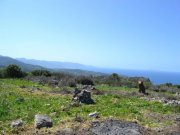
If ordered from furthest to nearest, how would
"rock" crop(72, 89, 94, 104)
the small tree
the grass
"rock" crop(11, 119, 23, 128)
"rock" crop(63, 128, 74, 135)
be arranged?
the small tree → "rock" crop(72, 89, 94, 104) → the grass → "rock" crop(11, 119, 23, 128) → "rock" crop(63, 128, 74, 135)

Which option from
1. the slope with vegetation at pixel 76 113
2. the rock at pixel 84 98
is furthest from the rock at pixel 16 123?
the rock at pixel 84 98

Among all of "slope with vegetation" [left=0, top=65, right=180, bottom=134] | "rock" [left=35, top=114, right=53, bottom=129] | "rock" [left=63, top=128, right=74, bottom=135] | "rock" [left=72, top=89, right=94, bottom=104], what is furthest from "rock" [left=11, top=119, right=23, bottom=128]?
"rock" [left=72, top=89, right=94, bottom=104]

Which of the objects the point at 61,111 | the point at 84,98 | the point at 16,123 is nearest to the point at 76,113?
the point at 61,111

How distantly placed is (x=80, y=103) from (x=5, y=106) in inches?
165

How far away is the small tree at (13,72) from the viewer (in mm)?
45062

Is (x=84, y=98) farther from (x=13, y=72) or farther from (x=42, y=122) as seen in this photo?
(x=13, y=72)

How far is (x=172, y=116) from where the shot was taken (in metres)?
19.5

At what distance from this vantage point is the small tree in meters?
45.1

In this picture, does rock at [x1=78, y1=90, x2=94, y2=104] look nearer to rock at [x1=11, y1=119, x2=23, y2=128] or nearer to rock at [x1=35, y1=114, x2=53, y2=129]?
rock at [x1=35, y1=114, x2=53, y2=129]

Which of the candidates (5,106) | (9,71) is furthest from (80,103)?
(9,71)

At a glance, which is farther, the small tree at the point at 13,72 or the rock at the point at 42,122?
the small tree at the point at 13,72

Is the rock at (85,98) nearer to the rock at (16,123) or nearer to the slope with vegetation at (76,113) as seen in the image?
the slope with vegetation at (76,113)

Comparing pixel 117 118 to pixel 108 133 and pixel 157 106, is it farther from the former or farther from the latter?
pixel 157 106

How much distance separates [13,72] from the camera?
1780 inches
